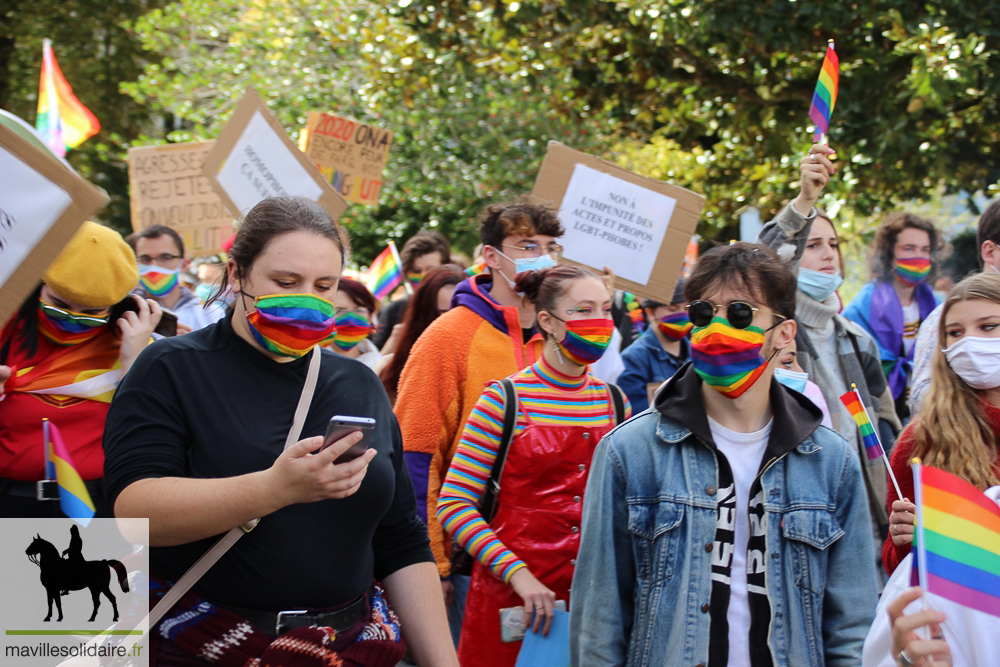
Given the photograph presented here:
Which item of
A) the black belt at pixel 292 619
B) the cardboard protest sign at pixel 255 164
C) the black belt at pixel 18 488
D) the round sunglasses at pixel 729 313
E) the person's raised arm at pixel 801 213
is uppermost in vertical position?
the person's raised arm at pixel 801 213

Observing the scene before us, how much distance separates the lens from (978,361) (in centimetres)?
328

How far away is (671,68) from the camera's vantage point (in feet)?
31.4

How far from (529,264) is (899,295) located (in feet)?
9.25

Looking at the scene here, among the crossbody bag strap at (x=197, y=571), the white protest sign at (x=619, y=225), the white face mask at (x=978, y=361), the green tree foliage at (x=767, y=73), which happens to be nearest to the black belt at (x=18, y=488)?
the crossbody bag strap at (x=197, y=571)

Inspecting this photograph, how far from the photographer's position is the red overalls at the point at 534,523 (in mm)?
3387

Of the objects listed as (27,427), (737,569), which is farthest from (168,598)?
(27,427)

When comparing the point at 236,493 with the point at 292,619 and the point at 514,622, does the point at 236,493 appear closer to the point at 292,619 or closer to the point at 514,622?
the point at 292,619

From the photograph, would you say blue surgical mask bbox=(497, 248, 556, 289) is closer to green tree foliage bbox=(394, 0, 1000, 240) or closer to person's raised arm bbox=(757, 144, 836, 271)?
person's raised arm bbox=(757, 144, 836, 271)

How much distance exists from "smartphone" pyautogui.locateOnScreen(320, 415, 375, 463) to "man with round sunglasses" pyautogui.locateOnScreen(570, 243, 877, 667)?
756 mm

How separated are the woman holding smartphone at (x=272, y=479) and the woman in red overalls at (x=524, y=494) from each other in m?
0.81

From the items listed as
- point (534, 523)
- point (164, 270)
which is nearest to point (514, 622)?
point (534, 523)

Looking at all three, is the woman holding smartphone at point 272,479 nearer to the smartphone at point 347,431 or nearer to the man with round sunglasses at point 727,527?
the smartphone at point 347,431

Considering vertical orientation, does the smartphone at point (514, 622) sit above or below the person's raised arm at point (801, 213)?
below

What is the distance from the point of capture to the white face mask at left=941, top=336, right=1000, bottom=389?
326 cm
